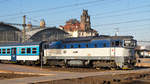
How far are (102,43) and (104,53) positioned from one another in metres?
1.41

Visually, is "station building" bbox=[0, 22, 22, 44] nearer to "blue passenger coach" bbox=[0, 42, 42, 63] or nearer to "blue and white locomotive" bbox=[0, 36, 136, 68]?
"blue passenger coach" bbox=[0, 42, 42, 63]

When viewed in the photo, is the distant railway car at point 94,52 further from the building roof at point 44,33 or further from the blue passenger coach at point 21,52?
the building roof at point 44,33

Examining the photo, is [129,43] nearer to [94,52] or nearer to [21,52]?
[94,52]

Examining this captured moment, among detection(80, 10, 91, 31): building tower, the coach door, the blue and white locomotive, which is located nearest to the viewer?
the blue and white locomotive

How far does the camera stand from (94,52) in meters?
31.1

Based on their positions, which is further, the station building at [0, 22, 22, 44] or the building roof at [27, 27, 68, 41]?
the building roof at [27, 27, 68, 41]

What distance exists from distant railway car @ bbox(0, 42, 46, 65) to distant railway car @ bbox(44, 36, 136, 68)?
6.51ft

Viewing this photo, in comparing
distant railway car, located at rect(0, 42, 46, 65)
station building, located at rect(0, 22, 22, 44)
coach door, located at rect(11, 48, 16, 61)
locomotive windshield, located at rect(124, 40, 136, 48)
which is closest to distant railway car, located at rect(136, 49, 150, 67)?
locomotive windshield, located at rect(124, 40, 136, 48)

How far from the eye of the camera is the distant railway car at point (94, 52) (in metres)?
29.0

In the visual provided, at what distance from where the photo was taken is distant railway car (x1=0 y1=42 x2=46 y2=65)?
3778 cm

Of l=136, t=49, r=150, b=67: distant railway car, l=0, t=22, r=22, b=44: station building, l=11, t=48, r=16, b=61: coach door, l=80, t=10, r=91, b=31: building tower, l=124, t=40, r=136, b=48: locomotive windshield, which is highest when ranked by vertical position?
l=80, t=10, r=91, b=31: building tower

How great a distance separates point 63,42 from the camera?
35.2m

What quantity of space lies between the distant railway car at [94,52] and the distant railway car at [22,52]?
1.99 meters

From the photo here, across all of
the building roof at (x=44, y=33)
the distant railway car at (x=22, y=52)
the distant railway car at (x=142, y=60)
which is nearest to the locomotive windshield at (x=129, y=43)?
the distant railway car at (x=142, y=60)
